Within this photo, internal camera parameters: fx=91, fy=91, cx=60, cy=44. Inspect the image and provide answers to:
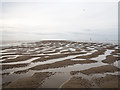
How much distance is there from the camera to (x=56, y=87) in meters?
7.05

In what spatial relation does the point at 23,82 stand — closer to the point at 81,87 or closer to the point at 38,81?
the point at 38,81

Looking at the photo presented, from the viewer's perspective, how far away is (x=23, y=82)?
25.1 ft

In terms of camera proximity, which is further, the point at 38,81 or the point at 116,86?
the point at 38,81

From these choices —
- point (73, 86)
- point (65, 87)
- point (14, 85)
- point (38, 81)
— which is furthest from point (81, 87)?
point (14, 85)

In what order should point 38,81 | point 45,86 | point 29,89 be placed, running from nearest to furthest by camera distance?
point 29,89 → point 45,86 → point 38,81

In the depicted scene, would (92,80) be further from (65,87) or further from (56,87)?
(56,87)

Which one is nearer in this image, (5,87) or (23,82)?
(5,87)

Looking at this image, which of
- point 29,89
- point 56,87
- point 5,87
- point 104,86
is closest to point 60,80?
point 56,87

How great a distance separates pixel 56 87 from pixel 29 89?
79.4 inches

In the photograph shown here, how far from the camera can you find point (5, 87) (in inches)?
274

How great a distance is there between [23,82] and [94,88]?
571 centimetres

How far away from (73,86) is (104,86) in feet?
7.79

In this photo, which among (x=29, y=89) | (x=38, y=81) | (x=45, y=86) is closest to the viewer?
(x=29, y=89)

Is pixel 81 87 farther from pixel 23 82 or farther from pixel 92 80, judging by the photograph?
pixel 23 82
